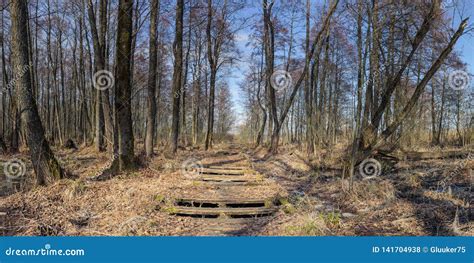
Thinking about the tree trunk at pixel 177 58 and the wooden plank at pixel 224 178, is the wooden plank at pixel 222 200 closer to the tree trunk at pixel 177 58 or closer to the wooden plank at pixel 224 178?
the wooden plank at pixel 224 178

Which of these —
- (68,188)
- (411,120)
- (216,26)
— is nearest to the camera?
(68,188)

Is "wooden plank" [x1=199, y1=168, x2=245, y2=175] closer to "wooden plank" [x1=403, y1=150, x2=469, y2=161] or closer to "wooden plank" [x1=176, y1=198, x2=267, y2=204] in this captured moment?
"wooden plank" [x1=176, y1=198, x2=267, y2=204]

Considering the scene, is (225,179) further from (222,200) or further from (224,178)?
(222,200)

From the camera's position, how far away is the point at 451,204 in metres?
5.16

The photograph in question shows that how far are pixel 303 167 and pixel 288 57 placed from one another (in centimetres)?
1328

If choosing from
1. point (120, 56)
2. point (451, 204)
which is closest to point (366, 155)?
point (451, 204)

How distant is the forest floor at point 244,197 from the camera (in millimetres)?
4254

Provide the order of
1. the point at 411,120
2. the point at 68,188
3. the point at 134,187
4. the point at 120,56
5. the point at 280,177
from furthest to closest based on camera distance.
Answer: the point at 280,177, the point at 411,120, the point at 120,56, the point at 134,187, the point at 68,188

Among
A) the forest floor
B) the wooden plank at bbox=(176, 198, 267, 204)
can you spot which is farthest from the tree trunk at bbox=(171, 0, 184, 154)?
the wooden plank at bbox=(176, 198, 267, 204)

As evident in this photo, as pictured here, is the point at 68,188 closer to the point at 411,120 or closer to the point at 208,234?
the point at 208,234

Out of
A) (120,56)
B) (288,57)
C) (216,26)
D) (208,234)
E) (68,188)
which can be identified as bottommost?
(208,234)

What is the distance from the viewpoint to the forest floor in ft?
14.0

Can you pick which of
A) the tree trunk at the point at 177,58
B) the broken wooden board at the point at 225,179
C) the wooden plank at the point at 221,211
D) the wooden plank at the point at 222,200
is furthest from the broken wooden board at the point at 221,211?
the tree trunk at the point at 177,58

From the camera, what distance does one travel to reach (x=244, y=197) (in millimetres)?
6195
